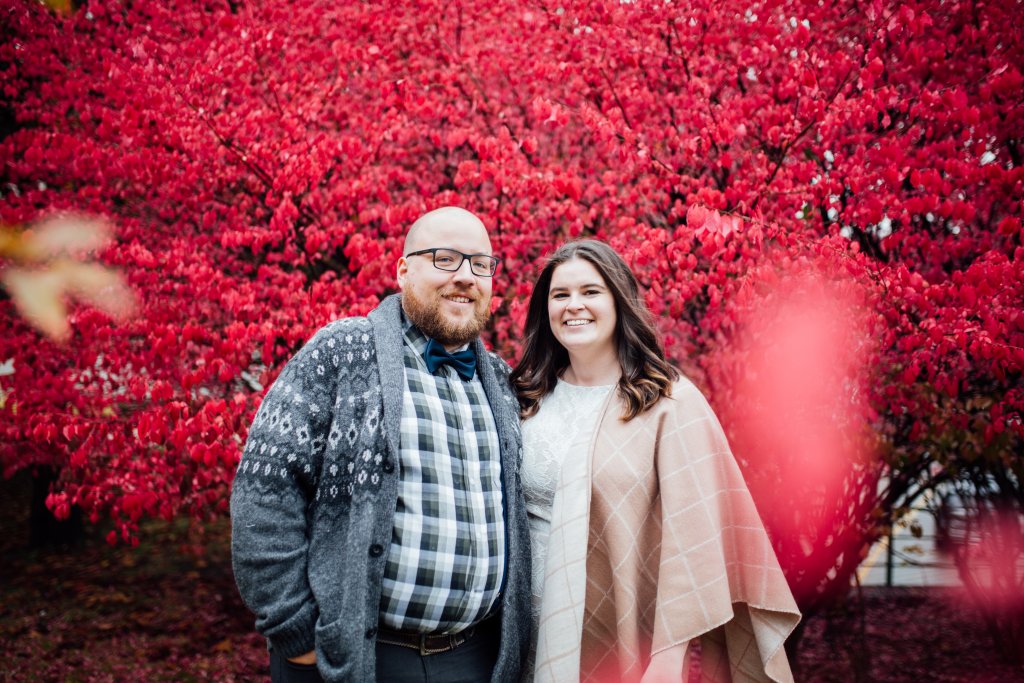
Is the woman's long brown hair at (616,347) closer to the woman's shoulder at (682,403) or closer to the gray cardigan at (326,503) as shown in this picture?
the woman's shoulder at (682,403)

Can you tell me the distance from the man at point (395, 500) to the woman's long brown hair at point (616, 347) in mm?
434

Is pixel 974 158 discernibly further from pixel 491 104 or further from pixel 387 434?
pixel 387 434

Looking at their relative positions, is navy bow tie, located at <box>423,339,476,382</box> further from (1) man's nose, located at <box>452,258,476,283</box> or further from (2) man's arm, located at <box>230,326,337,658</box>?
(2) man's arm, located at <box>230,326,337,658</box>

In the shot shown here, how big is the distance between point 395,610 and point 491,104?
3922 mm

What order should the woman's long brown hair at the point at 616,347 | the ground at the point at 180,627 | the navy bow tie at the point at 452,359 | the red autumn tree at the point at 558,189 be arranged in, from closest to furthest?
the navy bow tie at the point at 452,359 → the woman's long brown hair at the point at 616,347 → the red autumn tree at the point at 558,189 → the ground at the point at 180,627

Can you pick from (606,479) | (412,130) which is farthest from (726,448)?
(412,130)

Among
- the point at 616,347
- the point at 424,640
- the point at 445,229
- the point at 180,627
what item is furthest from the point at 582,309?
the point at 180,627

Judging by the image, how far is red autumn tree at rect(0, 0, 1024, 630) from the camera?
12.8 ft

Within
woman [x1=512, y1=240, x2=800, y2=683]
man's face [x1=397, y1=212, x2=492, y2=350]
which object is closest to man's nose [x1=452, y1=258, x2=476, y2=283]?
man's face [x1=397, y1=212, x2=492, y2=350]

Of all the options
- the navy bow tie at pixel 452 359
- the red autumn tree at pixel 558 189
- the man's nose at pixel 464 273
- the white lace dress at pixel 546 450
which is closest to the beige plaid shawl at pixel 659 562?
the white lace dress at pixel 546 450

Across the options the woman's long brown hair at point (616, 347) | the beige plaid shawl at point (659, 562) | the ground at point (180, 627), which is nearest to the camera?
the beige plaid shawl at point (659, 562)

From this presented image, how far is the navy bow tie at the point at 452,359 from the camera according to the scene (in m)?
2.60

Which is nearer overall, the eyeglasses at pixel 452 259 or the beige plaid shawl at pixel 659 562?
the beige plaid shawl at pixel 659 562

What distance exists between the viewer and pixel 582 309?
2850 millimetres
